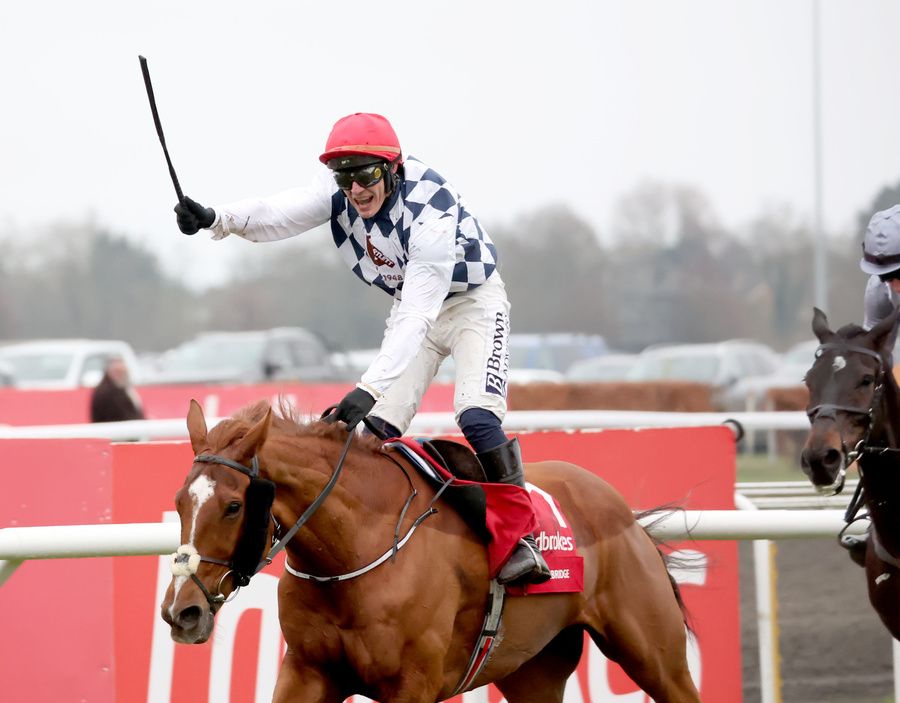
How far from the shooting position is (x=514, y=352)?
977 inches

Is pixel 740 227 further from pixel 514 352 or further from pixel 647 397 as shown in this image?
pixel 647 397

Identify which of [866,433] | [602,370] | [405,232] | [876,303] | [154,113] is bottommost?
[602,370]

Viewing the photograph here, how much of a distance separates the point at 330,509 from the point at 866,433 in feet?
6.42

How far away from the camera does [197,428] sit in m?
3.50

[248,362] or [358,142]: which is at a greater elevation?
[358,142]

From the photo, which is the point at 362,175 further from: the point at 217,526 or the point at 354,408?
the point at 217,526

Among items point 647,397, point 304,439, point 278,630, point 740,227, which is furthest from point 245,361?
point 740,227

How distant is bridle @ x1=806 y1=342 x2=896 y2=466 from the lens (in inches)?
180

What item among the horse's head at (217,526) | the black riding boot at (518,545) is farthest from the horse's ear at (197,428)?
the black riding boot at (518,545)

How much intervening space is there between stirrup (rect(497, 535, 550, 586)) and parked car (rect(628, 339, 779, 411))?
1737 centimetres

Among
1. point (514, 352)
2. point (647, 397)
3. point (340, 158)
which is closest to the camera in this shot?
point (340, 158)

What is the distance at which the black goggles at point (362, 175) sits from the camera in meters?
3.98

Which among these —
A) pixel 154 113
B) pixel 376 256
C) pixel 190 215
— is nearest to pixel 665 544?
pixel 376 256

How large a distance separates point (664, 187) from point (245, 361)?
67.9 ft
